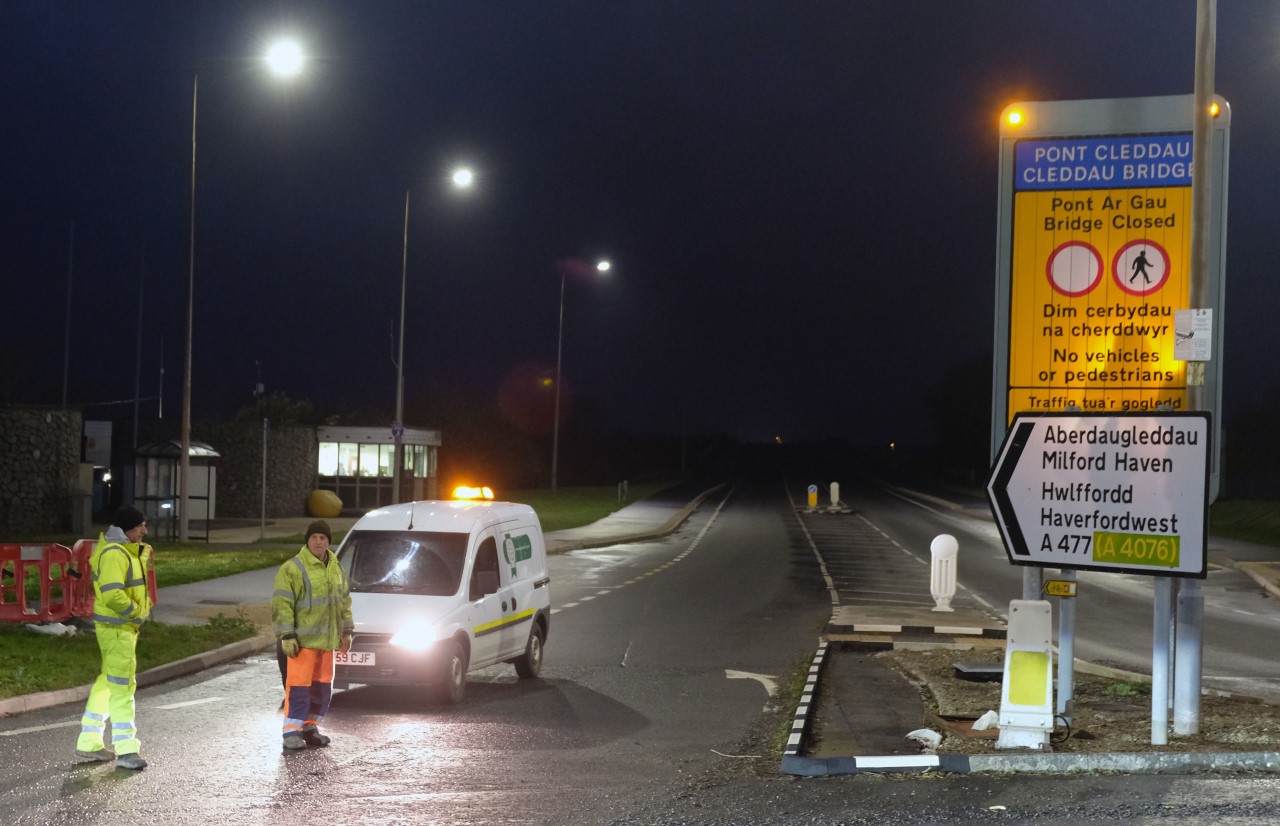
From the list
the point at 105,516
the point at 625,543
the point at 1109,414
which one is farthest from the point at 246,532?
the point at 1109,414

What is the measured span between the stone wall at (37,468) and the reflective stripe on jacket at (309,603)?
25.1 metres

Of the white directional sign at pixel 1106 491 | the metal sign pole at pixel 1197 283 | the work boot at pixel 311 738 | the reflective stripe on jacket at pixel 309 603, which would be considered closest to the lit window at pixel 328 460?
the reflective stripe on jacket at pixel 309 603

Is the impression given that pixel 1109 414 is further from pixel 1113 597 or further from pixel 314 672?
pixel 1113 597

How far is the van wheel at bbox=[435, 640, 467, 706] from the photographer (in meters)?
11.6

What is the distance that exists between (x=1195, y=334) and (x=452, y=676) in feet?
21.7

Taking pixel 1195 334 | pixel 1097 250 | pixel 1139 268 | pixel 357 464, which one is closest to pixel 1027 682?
pixel 1195 334

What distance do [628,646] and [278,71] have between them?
11.5 meters

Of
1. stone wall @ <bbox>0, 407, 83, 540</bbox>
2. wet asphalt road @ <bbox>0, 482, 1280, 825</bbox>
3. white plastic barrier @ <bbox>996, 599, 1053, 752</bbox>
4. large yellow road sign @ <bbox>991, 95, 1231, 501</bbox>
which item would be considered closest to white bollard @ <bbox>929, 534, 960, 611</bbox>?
wet asphalt road @ <bbox>0, 482, 1280, 825</bbox>

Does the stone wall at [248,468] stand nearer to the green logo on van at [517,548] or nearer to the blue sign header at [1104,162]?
the green logo on van at [517,548]

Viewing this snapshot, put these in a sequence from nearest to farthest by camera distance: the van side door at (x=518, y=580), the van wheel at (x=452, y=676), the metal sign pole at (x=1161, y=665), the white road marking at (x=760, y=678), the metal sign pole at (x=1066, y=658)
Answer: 1. the metal sign pole at (x=1161, y=665)
2. the metal sign pole at (x=1066, y=658)
3. the van wheel at (x=452, y=676)
4. the white road marking at (x=760, y=678)
5. the van side door at (x=518, y=580)

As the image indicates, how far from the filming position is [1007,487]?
10.2 meters

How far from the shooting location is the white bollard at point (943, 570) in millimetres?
19391

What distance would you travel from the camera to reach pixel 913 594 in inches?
942

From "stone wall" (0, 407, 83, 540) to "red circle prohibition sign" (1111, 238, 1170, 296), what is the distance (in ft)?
92.8
